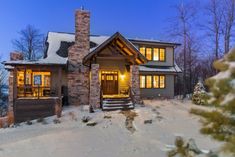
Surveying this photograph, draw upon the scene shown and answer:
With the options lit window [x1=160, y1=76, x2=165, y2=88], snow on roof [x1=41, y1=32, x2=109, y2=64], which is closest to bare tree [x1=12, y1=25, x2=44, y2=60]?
snow on roof [x1=41, y1=32, x2=109, y2=64]

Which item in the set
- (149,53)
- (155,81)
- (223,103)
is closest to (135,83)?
(155,81)

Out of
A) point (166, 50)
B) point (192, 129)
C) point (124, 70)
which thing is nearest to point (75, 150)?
point (192, 129)

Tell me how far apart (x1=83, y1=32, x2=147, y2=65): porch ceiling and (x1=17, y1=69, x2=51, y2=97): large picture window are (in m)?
4.10

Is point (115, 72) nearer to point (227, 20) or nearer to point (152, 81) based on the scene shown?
point (152, 81)

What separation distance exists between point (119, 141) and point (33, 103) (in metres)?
8.98

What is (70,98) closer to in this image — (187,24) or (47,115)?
(47,115)

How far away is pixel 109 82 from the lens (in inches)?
875

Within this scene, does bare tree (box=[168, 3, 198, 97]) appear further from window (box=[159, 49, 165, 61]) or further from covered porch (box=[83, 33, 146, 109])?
covered porch (box=[83, 33, 146, 109])

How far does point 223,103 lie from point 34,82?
21.5 metres

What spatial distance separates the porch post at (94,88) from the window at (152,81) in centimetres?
723

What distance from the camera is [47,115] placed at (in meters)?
18.5

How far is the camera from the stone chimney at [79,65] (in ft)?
69.9

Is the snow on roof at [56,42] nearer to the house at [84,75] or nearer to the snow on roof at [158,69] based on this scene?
the house at [84,75]

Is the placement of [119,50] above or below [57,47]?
below
